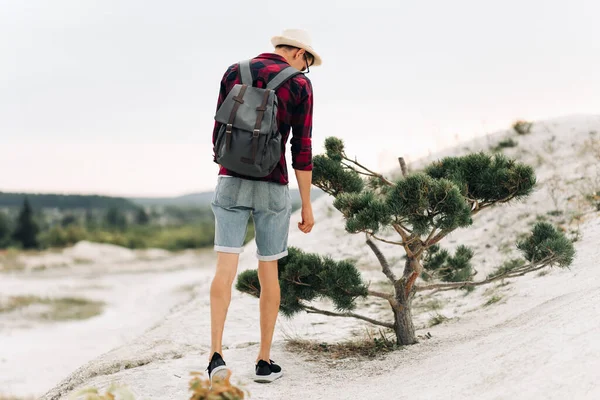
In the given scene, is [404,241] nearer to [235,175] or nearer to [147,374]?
[235,175]

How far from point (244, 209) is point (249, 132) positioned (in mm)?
461

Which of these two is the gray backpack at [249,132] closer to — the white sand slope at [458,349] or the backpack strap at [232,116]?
the backpack strap at [232,116]

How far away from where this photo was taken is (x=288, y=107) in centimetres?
329

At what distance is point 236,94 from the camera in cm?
318

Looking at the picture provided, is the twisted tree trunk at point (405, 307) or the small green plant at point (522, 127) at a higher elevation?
the small green plant at point (522, 127)

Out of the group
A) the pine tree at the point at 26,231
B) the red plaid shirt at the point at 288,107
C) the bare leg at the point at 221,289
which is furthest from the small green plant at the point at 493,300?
the pine tree at the point at 26,231

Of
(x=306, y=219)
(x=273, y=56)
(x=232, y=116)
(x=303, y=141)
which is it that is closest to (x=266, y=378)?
(x=306, y=219)

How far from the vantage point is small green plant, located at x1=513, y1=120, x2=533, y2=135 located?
1140 centimetres

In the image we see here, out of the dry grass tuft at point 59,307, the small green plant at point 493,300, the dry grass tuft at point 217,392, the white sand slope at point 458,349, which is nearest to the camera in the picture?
the dry grass tuft at point 217,392

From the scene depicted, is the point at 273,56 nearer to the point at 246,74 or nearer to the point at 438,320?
the point at 246,74

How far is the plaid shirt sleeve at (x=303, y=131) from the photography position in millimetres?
3305

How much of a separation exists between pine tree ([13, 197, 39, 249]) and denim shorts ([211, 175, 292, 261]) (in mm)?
19250

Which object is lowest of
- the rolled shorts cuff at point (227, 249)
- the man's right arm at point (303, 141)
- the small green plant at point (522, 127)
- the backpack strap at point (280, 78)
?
the rolled shorts cuff at point (227, 249)

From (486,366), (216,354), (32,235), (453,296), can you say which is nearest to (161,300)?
(453,296)
